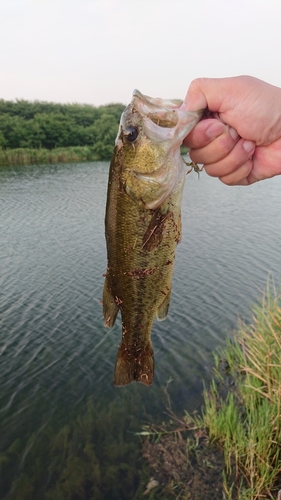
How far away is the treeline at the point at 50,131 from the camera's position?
51.3 metres

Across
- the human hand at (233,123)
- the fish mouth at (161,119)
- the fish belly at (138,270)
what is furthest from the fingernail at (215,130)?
the fish belly at (138,270)

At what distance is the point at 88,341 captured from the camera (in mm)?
9773

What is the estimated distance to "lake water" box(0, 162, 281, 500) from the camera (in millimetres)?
6486

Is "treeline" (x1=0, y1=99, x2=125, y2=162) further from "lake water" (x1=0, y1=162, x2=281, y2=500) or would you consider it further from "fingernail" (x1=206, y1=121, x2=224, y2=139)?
"fingernail" (x1=206, y1=121, x2=224, y2=139)

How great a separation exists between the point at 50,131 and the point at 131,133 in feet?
188

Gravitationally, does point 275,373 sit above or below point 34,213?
above

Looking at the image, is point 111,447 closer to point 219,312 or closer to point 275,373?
point 275,373

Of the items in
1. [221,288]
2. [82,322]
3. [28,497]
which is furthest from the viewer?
[221,288]

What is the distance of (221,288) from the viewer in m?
12.0

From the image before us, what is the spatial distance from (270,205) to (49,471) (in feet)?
60.6

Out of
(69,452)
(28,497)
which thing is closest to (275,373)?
(69,452)

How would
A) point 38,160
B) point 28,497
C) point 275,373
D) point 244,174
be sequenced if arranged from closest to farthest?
1. point 244,174
2. point 275,373
3. point 28,497
4. point 38,160

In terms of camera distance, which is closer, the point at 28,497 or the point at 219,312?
the point at 28,497

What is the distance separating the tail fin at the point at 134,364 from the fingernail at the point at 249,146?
1749 millimetres
